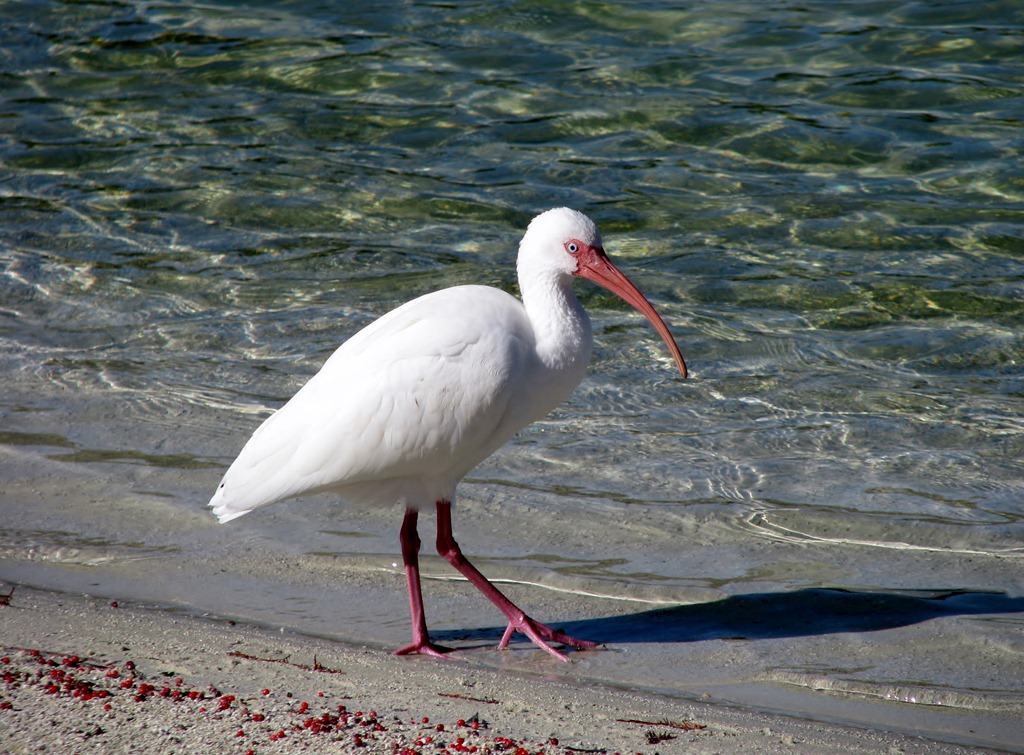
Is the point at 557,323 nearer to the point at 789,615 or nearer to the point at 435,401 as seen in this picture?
the point at 435,401

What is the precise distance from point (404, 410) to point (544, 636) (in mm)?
1054

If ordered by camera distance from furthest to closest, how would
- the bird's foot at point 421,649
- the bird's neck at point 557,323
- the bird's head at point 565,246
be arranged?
the bird's head at point 565,246, the bird's neck at point 557,323, the bird's foot at point 421,649

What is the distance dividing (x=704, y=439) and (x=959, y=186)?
15.2 ft

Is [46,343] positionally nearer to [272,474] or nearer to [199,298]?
[199,298]

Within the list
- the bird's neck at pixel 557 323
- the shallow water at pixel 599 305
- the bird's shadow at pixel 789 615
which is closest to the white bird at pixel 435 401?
the bird's neck at pixel 557 323

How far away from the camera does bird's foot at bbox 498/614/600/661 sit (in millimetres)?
4871

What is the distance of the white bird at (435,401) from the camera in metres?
4.85

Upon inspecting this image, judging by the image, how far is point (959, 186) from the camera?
10148 millimetres

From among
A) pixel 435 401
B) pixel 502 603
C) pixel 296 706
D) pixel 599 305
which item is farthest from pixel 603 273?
pixel 599 305

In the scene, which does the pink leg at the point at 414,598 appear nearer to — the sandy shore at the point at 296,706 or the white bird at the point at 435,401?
the white bird at the point at 435,401

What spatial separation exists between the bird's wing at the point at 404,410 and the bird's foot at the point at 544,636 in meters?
0.67

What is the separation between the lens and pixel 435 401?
4832mm

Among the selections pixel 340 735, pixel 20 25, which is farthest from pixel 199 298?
pixel 20 25

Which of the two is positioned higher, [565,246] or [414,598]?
[565,246]
